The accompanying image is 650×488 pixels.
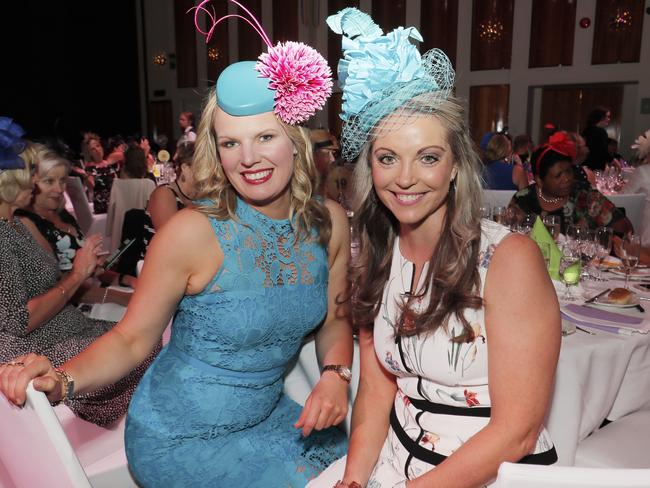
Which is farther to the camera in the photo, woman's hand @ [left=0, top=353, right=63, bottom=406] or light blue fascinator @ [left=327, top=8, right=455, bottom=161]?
light blue fascinator @ [left=327, top=8, right=455, bottom=161]

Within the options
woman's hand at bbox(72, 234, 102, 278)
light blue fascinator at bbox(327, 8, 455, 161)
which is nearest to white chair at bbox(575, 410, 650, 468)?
light blue fascinator at bbox(327, 8, 455, 161)

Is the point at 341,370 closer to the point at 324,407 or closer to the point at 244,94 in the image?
the point at 324,407

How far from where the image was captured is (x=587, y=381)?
1994 millimetres

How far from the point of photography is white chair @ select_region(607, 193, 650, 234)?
4.77 meters

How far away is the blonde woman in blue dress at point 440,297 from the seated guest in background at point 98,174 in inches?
241

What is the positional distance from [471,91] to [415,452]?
12476mm

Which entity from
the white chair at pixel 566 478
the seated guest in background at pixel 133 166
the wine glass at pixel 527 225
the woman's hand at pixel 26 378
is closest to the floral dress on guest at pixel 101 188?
the seated guest in background at pixel 133 166

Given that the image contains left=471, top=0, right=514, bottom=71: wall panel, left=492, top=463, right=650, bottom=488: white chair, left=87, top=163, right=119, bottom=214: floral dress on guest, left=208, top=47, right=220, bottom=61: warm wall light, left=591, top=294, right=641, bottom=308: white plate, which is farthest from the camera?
left=208, top=47, right=220, bottom=61: warm wall light

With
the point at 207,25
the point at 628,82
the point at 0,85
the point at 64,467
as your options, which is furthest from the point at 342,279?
the point at 207,25

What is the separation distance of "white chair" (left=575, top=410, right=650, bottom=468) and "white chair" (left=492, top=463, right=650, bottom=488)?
1.18 meters

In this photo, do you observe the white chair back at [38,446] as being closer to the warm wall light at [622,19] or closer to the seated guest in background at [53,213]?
the seated guest in background at [53,213]

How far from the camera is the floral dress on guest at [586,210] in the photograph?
3801 millimetres

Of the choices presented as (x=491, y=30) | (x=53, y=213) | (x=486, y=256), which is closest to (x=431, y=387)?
(x=486, y=256)

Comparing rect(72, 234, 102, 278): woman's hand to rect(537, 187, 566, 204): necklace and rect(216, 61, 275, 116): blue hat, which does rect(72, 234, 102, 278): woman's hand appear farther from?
rect(537, 187, 566, 204): necklace
